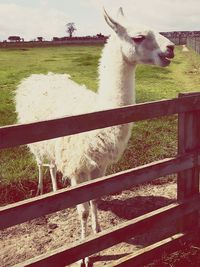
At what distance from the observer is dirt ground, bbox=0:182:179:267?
4.18m

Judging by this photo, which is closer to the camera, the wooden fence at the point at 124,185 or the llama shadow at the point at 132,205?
the wooden fence at the point at 124,185

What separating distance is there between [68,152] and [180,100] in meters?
1.50

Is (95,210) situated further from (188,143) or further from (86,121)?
(86,121)

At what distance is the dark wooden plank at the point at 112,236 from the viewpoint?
9.74ft

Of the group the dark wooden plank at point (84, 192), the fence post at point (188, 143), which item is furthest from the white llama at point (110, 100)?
the dark wooden plank at point (84, 192)

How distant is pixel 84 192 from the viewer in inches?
119

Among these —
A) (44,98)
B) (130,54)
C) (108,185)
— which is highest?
(130,54)

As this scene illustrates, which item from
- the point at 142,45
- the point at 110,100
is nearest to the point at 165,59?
the point at 142,45

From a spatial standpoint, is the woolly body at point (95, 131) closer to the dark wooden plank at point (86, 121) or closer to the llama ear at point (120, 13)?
the llama ear at point (120, 13)

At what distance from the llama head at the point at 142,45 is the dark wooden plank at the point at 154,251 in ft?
5.68

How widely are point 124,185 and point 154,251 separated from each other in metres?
0.86

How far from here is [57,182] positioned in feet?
19.8

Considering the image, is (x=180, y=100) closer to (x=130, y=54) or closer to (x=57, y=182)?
(x=130, y=54)

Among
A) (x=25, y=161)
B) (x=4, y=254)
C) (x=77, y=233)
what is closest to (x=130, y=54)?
(x=77, y=233)
